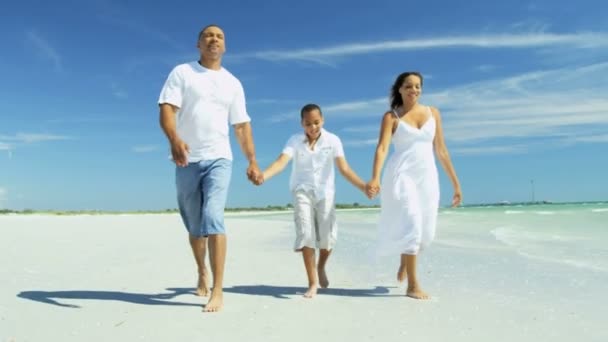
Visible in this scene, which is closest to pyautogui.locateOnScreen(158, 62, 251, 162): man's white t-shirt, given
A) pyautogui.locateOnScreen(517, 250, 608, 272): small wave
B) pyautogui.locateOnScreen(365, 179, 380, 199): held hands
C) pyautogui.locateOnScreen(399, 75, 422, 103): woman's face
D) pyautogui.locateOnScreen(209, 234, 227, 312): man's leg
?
pyautogui.locateOnScreen(209, 234, 227, 312): man's leg

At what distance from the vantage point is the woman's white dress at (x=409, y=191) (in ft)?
16.9

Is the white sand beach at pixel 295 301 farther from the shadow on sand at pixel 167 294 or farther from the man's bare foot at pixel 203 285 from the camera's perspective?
the man's bare foot at pixel 203 285

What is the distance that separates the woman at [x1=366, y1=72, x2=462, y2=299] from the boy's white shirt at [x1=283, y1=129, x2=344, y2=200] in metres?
0.41

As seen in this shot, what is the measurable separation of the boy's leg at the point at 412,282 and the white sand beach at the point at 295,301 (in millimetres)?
100

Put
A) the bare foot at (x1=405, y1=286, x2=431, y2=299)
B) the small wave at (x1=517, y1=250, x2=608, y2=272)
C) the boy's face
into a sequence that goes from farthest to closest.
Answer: the small wave at (x1=517, y1=250, x2=608, y2=272) < the boy's face < the bare foot at (x1=405, y1=286, x2=431, y2=299)

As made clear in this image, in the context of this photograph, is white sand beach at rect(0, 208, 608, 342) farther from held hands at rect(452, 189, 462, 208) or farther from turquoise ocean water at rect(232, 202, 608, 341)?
held hands at rect(452, 189, 462, 208)

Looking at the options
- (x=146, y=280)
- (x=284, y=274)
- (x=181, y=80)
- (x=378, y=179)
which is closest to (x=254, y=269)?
(x=284, y=274)

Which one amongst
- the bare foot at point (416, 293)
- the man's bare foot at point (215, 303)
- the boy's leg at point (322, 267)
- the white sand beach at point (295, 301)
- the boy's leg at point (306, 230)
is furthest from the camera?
the boy's leg at point (322, 267)

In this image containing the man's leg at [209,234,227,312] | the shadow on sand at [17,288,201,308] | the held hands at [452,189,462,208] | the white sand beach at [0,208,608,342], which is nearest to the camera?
the white sand beach at [0,208,608,342]

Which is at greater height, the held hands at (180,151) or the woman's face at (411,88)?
the woman's face at (411,88)

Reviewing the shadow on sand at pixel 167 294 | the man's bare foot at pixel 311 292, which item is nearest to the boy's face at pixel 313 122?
the man's bare foot at pixel 311 292

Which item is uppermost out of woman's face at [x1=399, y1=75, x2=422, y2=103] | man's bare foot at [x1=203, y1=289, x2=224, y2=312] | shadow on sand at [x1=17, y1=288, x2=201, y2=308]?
woman's face at [x1=399, y1=75, x2=422, y2=103]

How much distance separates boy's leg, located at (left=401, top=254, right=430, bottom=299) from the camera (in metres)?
4.96

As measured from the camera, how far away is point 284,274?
6527 mm
